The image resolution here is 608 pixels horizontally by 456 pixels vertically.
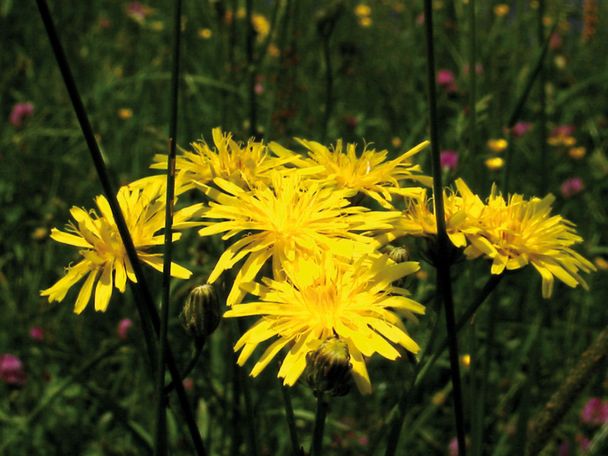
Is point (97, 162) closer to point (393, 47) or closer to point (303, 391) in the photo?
point (303, 391)

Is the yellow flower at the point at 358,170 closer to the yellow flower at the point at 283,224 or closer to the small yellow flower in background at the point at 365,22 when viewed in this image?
the yellow flower at the point at 283,224

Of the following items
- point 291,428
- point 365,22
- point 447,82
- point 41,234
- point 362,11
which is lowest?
point 291,428

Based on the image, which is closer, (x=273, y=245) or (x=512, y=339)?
(x=273, y=245)

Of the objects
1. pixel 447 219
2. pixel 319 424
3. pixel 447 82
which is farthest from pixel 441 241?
pixel 447 82

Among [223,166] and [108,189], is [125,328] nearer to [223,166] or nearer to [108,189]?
[223,166]

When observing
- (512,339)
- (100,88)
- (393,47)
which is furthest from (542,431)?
(393,47)

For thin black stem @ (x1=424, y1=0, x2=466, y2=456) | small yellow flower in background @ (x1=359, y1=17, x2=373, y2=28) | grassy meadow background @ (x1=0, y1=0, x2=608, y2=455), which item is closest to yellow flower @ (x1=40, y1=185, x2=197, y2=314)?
grassy meadow background @ (x1=0, y1=0, x2=608, y2=455)
